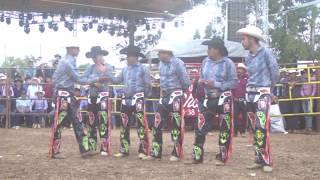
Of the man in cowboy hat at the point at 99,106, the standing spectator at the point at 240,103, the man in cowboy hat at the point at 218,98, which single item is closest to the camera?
the man in cowboy hat at the point at 218,98

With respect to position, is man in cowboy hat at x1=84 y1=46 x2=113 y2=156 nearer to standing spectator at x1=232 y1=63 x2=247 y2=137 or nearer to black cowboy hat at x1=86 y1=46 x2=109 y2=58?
black cowboy hat at x1=86 y1=46 x2=109 y2=58

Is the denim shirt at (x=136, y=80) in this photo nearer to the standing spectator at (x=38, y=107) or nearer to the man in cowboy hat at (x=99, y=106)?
the man in cowboy hat at (x=99, y=106)

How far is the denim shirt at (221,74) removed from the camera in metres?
7.29

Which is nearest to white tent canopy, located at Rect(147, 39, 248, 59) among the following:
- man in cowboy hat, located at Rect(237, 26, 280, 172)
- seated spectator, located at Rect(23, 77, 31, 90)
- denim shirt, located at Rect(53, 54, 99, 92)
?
seated spectator, located at Rect(23, 77, 31, 90)

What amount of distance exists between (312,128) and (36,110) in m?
7.83

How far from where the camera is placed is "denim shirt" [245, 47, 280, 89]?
6864mm

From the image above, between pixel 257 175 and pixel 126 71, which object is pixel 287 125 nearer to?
pixel 126 71

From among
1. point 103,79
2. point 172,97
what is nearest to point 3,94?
point 103,79

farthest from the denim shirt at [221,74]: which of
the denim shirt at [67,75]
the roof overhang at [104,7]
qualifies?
the roof overhang at [104,7]

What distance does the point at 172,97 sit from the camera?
7863 millimetres

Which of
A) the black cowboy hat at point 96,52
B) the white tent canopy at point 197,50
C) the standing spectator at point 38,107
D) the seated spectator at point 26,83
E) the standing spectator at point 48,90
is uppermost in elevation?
the white tent canopy at point 197,50

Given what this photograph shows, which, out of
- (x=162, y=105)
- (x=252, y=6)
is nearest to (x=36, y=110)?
(x=162, y=105)

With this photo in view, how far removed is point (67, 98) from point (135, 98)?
1.08 metres

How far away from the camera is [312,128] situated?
46.5ft
